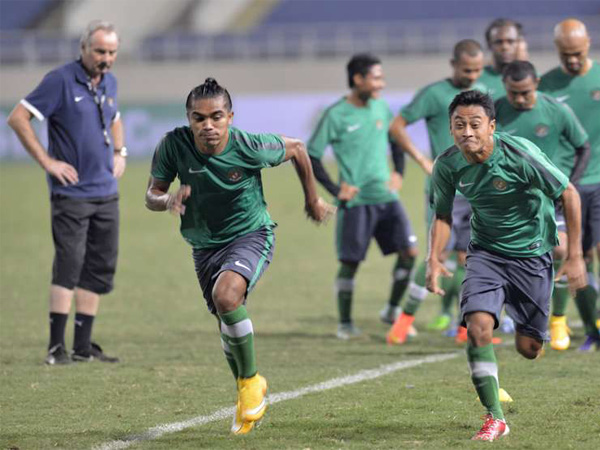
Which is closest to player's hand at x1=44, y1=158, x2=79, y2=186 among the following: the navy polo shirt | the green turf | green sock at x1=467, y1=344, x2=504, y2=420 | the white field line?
the navy polo shirt

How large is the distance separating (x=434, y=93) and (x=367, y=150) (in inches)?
39.7

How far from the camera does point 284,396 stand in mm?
7418

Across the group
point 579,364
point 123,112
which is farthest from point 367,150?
point 123,112

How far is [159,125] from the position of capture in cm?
3497

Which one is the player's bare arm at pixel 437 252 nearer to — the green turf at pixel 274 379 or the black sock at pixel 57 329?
the green turf at pixel 274 379

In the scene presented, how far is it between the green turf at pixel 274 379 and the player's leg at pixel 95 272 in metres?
0.30

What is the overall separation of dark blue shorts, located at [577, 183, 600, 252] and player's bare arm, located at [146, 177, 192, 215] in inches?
151

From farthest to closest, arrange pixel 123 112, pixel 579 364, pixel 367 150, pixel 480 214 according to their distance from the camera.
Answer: pixel 123 112 → pixel 367 150 → pixel 579 364 → pixel 480 214

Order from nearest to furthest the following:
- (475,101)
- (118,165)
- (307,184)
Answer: (475,101)
(307,184)
(118,165)

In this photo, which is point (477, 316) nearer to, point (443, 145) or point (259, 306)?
point (443, 145)

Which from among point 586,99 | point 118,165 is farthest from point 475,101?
point 118,165

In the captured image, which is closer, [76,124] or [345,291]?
[76,124]

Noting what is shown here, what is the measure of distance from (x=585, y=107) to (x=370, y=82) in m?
2.01

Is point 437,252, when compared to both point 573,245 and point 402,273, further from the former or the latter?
point 402,273
